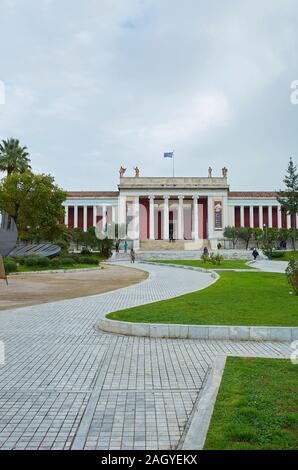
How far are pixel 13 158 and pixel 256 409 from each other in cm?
4494

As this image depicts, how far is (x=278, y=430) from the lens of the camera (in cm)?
373

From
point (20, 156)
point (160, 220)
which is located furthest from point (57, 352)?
point (160, 220)

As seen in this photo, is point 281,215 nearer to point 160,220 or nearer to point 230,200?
point 230,200

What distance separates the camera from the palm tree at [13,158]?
147 feet


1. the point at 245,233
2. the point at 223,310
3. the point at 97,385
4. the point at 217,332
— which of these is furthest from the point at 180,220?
the point at 97,385

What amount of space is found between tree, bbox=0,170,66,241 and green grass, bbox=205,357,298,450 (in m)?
33.2

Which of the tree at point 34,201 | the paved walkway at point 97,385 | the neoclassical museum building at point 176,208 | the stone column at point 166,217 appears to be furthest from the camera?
the stone column at point 166,217

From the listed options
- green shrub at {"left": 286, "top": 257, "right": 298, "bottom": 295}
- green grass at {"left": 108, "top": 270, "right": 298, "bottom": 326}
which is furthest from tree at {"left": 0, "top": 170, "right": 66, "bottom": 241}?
green shrub at {"left": 286, "top": 257, "right": 298, "bottom": 295}

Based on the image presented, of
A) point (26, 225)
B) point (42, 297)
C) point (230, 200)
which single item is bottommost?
point (42, 297)

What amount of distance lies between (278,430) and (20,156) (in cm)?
4601

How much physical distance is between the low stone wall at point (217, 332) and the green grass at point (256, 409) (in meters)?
1.93

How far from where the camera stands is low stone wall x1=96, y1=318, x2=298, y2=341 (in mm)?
7930

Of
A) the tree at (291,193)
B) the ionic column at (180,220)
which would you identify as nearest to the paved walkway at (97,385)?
the tree at (291,193)

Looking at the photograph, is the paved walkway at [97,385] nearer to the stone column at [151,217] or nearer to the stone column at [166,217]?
the stone column at [151,217]
